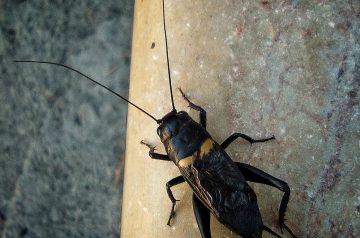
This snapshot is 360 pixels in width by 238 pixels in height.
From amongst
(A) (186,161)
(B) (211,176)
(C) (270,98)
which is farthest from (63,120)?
(C) (270,98)

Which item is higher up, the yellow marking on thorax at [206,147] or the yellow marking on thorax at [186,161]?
the yellow marking on thorax at [206,147]

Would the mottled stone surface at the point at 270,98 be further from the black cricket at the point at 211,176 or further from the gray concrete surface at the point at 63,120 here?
the gray concrete surface at the point at 63,120

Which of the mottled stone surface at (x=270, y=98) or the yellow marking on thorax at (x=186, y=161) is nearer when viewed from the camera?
the mottled stone surface at (x=270, y=98)

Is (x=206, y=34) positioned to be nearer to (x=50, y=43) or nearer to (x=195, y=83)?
(x=195, y=83)

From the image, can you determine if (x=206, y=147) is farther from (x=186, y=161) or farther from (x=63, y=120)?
(x=63, y=120)

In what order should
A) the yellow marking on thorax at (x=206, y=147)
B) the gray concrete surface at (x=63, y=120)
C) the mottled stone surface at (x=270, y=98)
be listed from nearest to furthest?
the mottled stone surface at (x=270, y=98) < the yellow marking on thorax at (x=206, y=147) < the gray concrete surface at (x=63, y=120)

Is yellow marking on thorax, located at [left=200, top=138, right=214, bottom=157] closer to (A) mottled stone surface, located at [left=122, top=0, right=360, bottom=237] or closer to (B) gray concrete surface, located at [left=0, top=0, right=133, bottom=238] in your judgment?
(A) mottled stone surface, located at [left=122, top=0, right=360, bottom=237]


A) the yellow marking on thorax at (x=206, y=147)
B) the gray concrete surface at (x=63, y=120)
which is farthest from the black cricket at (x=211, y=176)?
the gray concrete surface at (x=63, y=120)
